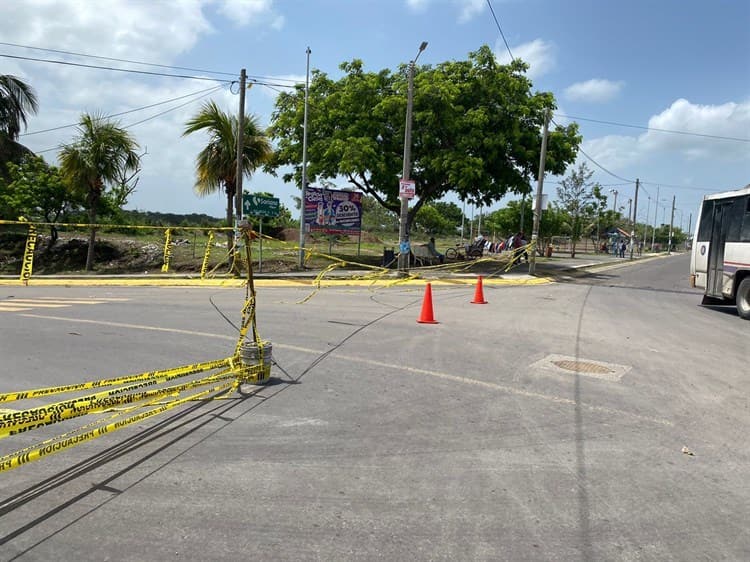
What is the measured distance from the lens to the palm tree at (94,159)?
2289 cm

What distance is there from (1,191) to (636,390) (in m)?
29.0

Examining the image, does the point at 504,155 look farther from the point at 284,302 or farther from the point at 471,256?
the point at 284,302

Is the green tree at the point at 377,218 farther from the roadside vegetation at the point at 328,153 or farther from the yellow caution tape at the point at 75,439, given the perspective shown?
the yellow caution tape at the point at 75,439

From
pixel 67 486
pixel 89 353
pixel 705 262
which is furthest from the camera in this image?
pixel 705 262

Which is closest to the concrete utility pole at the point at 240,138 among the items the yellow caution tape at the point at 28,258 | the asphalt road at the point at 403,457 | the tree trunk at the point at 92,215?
the yellow caution tape at the point at 28,258

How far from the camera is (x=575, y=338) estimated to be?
9.38m

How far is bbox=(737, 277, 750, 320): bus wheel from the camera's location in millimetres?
12938

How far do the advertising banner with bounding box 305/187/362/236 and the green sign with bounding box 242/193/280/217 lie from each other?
2.40m

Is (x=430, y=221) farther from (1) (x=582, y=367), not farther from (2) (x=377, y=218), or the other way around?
(1) (x=582, y=367)

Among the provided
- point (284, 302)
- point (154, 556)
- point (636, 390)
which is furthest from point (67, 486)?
point (284, 302)

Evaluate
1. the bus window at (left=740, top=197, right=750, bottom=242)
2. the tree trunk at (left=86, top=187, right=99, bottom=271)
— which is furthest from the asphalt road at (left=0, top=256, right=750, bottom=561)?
the tree trunk at (left=86, top=187, right=99, bottom=271)

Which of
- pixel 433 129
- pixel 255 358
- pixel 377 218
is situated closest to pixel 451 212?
pixel 377 218

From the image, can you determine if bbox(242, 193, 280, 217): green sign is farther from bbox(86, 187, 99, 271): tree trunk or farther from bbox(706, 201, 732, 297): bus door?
bbox(706, 201, 732, 297): bus door

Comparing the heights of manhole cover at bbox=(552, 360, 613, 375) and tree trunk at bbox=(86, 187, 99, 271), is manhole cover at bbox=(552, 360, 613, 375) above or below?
below
